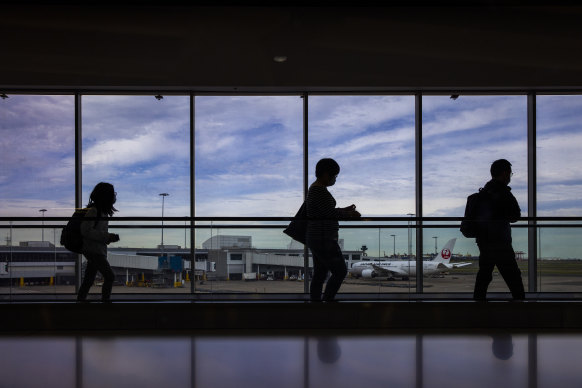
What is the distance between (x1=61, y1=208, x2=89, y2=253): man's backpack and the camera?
4395mm

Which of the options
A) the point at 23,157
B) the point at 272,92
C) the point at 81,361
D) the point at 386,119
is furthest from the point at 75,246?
the point at 386,119

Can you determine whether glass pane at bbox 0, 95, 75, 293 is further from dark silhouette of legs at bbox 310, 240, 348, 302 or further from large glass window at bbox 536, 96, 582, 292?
large glass window at bbox 536, 96, 582, 292

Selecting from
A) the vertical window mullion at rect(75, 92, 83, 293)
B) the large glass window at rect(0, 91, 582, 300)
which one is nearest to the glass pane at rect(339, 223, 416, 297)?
the large glass window at rect(0, 91, 582, 300)

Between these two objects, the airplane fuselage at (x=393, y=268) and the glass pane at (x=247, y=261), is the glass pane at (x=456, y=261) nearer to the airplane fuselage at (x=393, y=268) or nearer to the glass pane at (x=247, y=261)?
the airplane fuselage at (x=393, y=268)

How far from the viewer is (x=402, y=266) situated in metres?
4.45

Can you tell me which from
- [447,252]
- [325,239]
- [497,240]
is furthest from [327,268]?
[497,240]

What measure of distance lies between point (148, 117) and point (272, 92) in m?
1.98

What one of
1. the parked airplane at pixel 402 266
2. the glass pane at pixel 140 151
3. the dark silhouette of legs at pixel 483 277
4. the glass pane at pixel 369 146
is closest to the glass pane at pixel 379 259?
the parked airplane at pixel 402 266

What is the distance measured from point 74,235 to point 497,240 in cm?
407

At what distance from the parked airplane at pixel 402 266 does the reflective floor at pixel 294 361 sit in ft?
2.31

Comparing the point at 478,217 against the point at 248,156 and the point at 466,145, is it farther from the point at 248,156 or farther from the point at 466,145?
the point at 248,156

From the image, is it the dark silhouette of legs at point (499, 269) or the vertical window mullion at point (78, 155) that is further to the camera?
the vertical window mullion at point (78, 155)

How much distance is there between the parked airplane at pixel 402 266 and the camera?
171 inches

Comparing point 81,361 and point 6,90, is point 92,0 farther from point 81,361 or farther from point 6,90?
point 81,361
